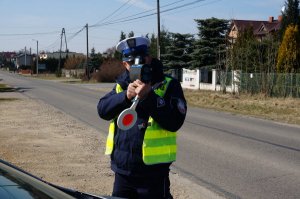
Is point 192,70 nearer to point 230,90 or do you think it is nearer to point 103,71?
point 230,90

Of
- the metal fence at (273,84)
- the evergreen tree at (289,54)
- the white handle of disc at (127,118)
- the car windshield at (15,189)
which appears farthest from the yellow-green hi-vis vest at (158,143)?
the evergreen tree at (289,54)

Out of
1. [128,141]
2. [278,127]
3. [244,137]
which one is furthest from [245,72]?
[128,141]

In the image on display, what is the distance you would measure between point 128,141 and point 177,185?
374 cm

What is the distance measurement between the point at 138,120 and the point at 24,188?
0.99 m

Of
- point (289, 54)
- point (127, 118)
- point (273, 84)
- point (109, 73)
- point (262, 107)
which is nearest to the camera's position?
point (127, 118)

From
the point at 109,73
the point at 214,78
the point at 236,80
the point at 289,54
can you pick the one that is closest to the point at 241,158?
the point at 236,80

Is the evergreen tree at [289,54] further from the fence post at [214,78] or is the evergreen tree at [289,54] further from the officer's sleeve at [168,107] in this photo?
the officer's sleeve at [168,107]

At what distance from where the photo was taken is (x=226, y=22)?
4269 centimetres

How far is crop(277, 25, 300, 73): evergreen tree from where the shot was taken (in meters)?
31.0

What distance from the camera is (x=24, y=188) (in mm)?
2490

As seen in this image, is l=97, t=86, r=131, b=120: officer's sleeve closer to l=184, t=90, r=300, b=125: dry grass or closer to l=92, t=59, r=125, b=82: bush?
l=184, t=90, r=300, b=125: dry grass

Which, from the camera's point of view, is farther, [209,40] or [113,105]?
[209,40]

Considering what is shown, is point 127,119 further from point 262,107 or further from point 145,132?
point 262,107

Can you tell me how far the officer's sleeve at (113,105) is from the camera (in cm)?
317
